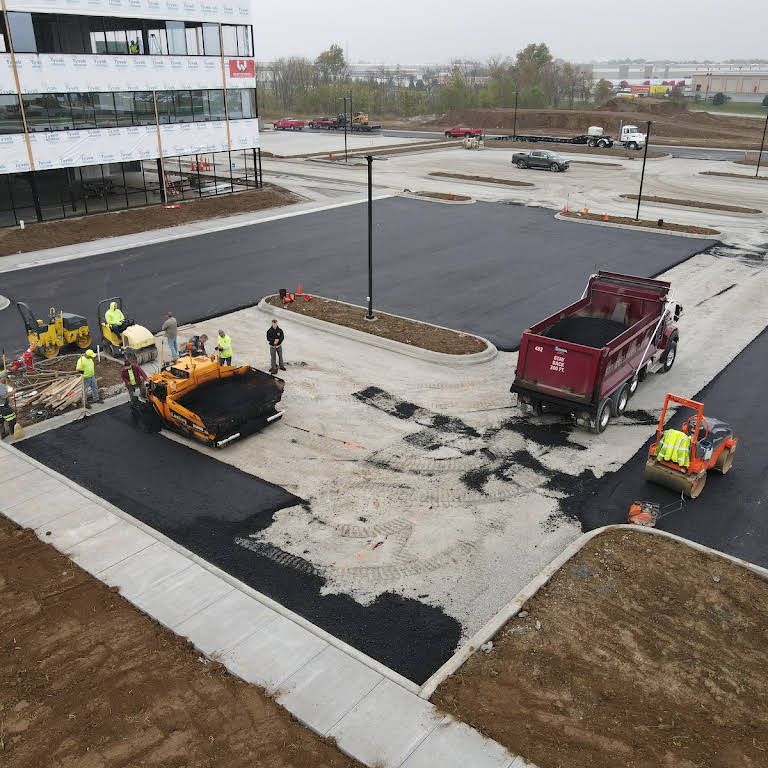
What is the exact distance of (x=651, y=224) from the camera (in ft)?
120

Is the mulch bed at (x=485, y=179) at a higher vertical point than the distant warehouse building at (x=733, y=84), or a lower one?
lower

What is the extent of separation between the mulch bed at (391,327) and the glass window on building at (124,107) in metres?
18.3

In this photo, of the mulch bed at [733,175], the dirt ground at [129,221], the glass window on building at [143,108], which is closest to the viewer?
the dirt ground at [129,221]

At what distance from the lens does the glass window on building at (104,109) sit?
34.3m

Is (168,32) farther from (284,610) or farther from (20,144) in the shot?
(284,610)

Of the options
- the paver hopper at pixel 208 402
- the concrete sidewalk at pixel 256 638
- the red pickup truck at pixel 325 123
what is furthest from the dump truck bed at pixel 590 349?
the red pickup truck at pixel 325 123

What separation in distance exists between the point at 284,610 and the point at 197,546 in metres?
2.43

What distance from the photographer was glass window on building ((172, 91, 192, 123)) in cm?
3775

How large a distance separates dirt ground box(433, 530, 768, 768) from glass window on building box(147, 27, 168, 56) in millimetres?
37107

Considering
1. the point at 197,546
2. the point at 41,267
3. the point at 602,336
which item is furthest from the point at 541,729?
the point at 41,267

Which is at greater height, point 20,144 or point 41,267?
point 20,144

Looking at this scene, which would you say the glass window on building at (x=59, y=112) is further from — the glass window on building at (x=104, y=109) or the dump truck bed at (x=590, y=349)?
the dump truck bed at (x=590, y=349)

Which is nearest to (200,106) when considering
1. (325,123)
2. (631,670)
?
(631,670)

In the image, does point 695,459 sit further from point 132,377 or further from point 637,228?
point 637,228
